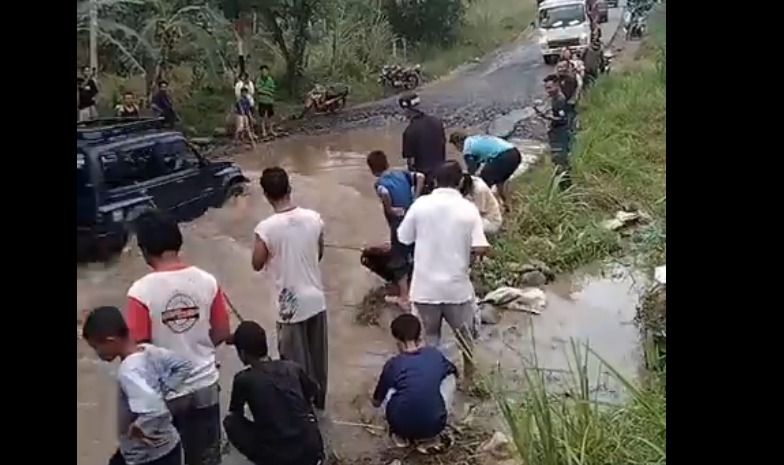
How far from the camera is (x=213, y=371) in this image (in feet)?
10.1

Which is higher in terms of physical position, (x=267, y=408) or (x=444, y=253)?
(x=444, y=253)

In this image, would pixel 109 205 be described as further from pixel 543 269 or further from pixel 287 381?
pixel 287 381

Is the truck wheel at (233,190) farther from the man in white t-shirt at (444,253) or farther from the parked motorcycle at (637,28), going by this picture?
the man in white t-shirt at (444,253)

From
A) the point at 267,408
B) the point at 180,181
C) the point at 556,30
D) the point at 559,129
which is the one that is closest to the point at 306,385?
the point at 267,408

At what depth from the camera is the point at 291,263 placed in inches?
141

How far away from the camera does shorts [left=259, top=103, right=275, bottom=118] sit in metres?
9.73

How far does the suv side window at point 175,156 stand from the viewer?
6.83m

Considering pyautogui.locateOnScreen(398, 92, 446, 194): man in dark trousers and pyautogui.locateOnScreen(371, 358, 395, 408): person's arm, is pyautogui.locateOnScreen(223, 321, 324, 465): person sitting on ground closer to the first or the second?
pyautogui.locateOnScreen(371, 358, 395, 408): person's arm

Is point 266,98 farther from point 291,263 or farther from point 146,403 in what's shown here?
point 146,403

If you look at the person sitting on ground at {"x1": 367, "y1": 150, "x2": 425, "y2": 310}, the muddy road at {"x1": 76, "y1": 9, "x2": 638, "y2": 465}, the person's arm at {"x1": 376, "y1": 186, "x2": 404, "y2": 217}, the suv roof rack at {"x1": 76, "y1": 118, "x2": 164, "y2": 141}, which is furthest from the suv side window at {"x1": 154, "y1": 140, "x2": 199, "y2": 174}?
the person's arm at {"x1": 376, "y1": 186, "x2": 404, "y2": 217}

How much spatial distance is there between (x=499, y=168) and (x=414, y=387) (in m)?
3.03

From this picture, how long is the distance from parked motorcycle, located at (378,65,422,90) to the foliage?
0.30 metres
